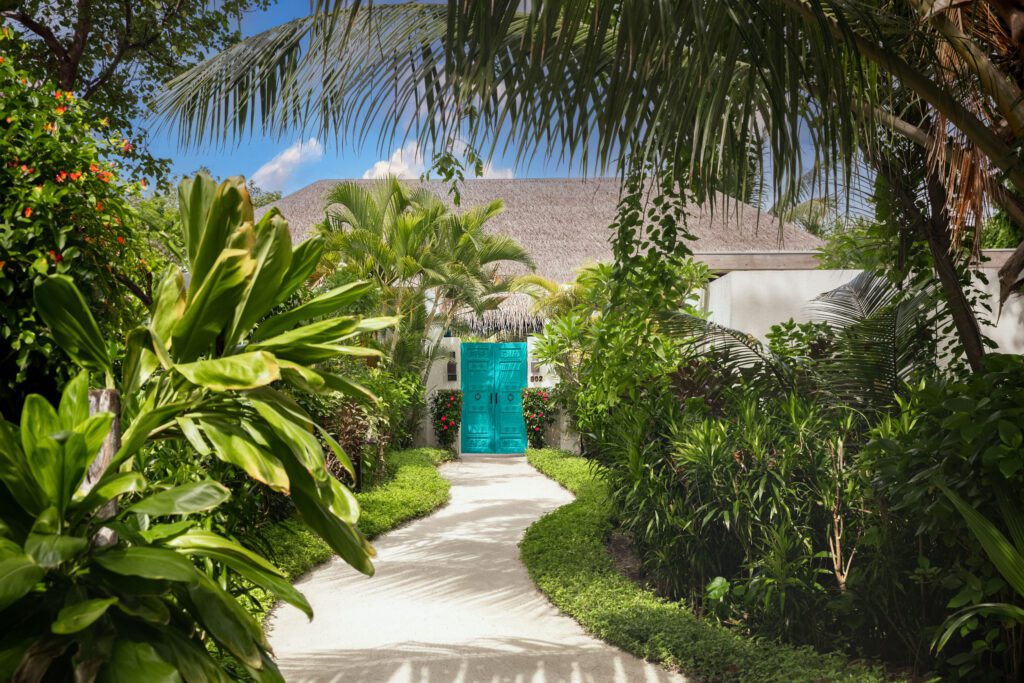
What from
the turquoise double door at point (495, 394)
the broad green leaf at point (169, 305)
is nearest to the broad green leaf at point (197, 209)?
the broad green leaf at point (169, 305)

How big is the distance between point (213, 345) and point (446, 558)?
5057 mm

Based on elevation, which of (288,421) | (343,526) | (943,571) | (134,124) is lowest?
(943,571)

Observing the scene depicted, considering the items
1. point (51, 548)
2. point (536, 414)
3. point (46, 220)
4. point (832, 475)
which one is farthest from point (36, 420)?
point (536, 414)

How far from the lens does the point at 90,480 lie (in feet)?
6.28

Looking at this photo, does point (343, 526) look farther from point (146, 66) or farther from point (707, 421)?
point (146, 66)

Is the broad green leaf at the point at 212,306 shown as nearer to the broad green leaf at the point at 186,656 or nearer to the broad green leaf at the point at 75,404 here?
the broad green leaf at the point at 75,404

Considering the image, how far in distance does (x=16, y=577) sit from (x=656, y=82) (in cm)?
270

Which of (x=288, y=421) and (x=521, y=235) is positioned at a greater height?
(x=521, y=235)

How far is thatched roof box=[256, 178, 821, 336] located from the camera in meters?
18.3

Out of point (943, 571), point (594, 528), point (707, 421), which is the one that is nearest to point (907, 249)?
point (707, 421)

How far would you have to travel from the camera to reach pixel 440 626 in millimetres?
5020

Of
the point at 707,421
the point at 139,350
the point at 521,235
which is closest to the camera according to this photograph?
the point at 139,350

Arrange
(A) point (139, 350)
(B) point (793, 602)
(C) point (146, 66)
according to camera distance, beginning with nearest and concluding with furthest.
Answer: (A) point (139, 350)
(B) point (793, 602)
(C) point (146, 66)

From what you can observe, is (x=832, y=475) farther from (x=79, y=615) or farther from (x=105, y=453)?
(x=79, y=615)
